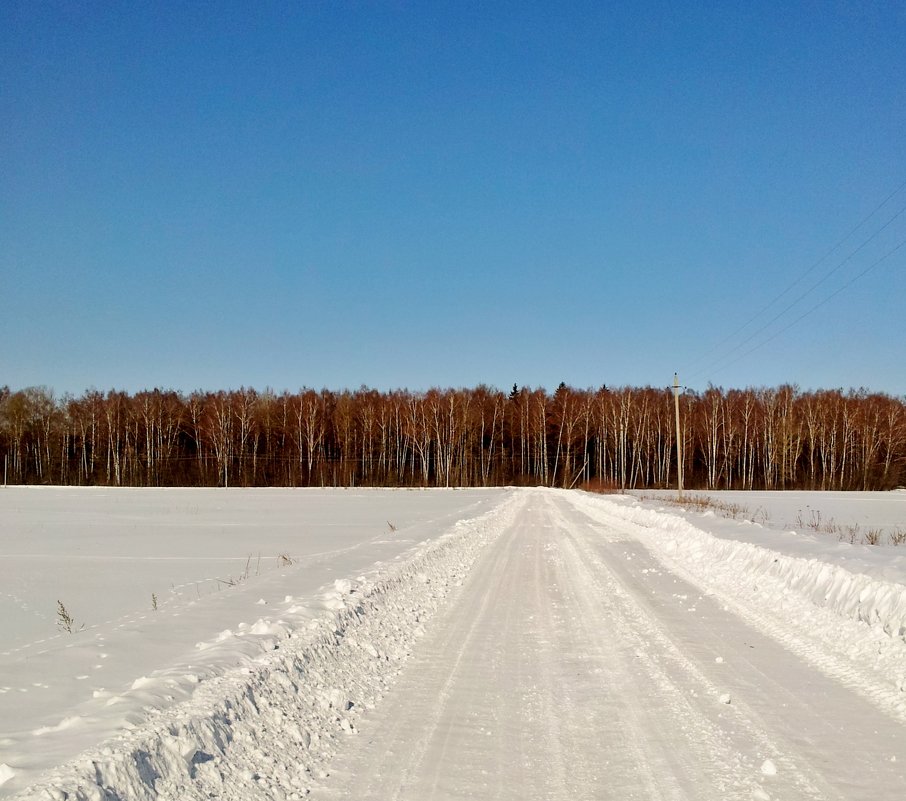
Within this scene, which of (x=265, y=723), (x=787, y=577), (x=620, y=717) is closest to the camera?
(x=265, y=723)

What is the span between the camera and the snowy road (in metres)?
4.18

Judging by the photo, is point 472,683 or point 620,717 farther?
point 472,683

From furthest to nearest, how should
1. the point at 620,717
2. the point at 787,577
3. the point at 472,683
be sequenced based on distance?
1. the point at 787,577
2. the point at 472,683
3. the point at 620,717

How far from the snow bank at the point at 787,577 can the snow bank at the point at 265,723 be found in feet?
16.9

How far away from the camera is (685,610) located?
9242 millimetres

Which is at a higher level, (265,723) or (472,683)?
(265,723)

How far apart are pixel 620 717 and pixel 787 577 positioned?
6355 mm

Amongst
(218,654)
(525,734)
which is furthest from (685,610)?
(218,654)

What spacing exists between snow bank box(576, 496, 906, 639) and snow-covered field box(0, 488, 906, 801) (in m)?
0.05

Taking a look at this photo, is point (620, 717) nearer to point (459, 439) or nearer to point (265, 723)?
point (265, 723)

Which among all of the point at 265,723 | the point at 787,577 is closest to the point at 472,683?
the point at 265,723

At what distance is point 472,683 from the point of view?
20.1ft

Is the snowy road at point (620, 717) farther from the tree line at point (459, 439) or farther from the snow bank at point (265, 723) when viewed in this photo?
the tree line at point (459, 439)

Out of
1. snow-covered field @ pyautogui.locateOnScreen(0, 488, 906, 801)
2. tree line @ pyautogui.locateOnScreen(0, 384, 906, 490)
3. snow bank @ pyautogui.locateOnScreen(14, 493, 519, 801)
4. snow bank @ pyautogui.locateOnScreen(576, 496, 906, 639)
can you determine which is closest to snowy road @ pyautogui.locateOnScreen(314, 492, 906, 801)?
snow-covered field @ pyautogui.locateOnScreen(0, 488, 906, 801)
